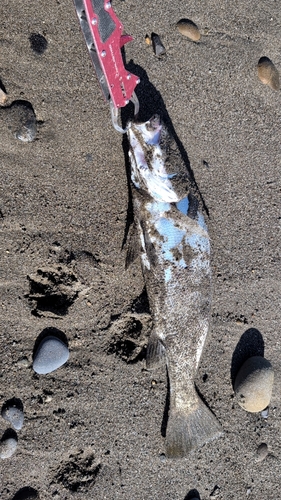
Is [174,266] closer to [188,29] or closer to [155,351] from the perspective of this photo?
[155,351]

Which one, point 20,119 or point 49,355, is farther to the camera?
point 49,355

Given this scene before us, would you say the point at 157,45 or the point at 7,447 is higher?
the point at 157,45

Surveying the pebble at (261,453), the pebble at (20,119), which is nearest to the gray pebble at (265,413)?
the pebble at (261,453)

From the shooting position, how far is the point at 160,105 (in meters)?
3.05

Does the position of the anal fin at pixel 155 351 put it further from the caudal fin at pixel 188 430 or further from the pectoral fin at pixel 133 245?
the pectoral fin at pixel 133 245

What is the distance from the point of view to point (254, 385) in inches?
123

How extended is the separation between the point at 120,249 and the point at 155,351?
0.87m

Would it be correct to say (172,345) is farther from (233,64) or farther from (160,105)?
(233,64)

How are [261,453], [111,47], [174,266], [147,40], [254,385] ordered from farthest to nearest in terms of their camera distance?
[261,453]
[254,385]
[147,40]
[174,266]
[111,47]

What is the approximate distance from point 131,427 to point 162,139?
233cm

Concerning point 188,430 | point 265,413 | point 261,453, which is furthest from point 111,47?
point 261,453

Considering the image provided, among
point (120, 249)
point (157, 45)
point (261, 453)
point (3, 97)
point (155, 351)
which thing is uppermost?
point (157, 45)

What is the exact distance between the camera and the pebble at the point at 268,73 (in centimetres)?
312

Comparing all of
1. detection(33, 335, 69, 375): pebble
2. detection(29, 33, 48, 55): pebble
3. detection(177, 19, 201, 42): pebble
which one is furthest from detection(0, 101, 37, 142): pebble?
detection(33, 335, 69, 375): pebble
